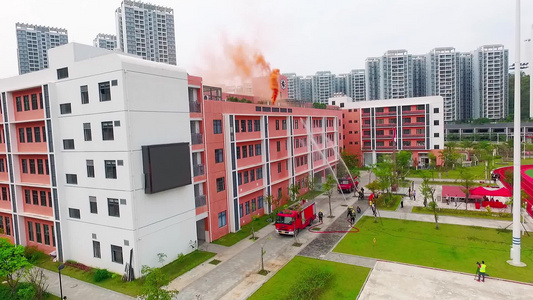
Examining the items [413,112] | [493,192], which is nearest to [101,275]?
[493,192]

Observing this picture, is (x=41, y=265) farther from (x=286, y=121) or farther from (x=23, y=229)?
(x=286, y=121)

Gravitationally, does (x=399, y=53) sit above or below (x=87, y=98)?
above

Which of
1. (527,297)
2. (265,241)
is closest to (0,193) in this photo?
(265,241)

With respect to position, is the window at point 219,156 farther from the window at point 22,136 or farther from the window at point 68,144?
the window at point 22,136

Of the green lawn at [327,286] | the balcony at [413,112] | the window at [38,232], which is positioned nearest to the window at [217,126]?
the green lawn at [327,286]

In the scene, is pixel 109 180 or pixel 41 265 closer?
pixel 109 180

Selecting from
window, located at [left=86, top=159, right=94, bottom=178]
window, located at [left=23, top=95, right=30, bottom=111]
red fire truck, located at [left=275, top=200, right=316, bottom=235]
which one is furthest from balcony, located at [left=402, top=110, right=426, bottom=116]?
window, located at [left=23, top=95, right=30, bottom=111]

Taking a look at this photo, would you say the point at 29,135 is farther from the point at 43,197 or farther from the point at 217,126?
the point at 217,126
